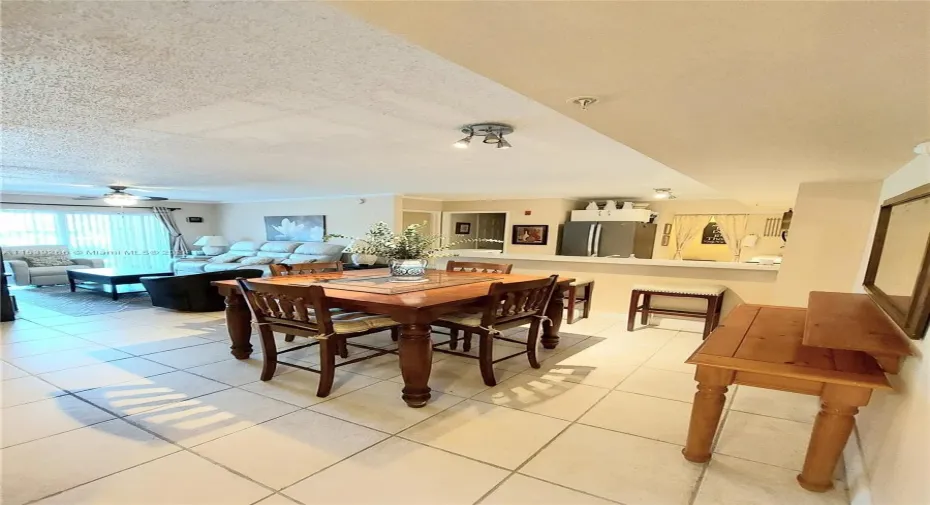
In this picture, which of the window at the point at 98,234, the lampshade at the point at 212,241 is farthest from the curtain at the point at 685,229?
the window at the point at 98,234

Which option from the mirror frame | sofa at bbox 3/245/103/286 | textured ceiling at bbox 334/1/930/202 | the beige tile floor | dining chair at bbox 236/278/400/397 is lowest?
sofa at bbox 3/245/103/286

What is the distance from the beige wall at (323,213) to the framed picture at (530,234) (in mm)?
2228

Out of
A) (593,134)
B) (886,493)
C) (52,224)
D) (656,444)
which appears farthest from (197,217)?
(886,493)

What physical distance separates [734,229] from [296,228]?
27.8 feet

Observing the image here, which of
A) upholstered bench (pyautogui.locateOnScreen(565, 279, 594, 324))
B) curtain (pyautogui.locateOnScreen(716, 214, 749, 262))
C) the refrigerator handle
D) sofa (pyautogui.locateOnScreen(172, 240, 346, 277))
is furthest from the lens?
sofa (pyautogui.locateOnScreen(172, 240, 346, 277))

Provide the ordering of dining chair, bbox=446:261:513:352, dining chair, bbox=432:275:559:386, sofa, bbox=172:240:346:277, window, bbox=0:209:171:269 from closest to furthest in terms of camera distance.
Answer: dining chair, bbox=432:275:559:386 → dining chair, bbox=446:261:513:352 → sofa, bbox=172:240:346:277 → window, bbox=0:209:171:269

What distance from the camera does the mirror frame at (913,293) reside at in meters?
1.24

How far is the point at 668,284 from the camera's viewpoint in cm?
459

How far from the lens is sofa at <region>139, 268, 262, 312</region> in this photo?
4.99 meters

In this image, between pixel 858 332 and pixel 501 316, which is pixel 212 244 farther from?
pixel 858 332

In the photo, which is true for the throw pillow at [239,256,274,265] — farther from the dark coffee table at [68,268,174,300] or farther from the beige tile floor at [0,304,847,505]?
the beige tile floor at [0,304,847,505]

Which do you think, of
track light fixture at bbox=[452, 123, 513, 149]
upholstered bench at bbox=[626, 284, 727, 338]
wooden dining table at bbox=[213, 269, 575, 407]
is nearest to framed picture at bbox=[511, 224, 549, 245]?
upholstered bench at bbox=[626, 284, 727, 338]

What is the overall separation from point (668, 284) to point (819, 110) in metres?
3.57

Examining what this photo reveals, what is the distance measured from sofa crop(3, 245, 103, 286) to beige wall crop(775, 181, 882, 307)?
417 inches
